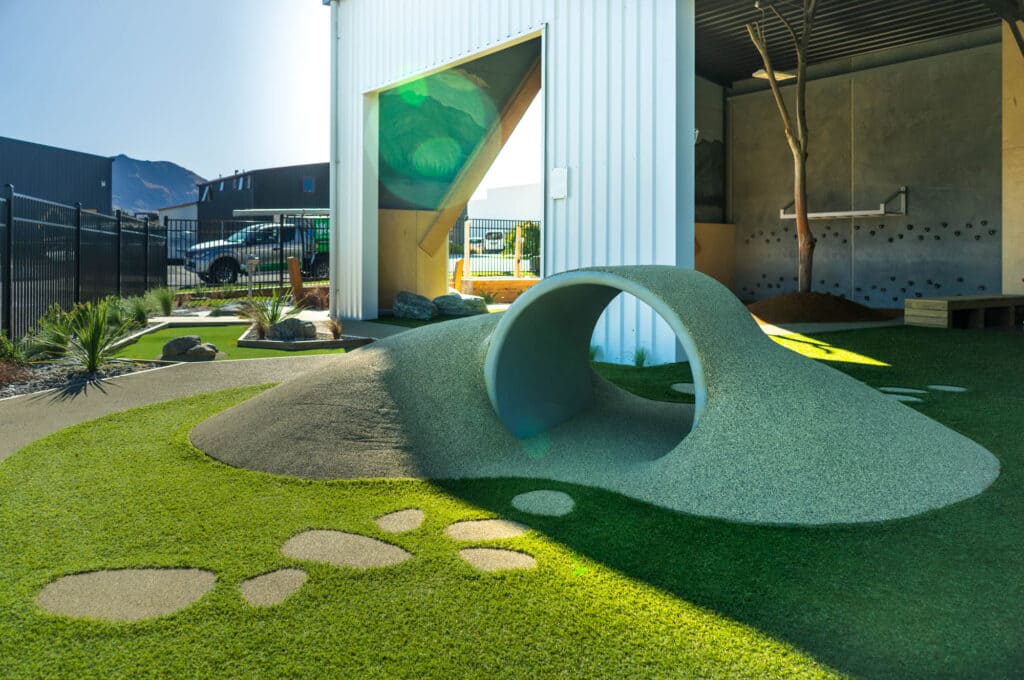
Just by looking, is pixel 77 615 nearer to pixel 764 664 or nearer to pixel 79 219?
pixel 764 664

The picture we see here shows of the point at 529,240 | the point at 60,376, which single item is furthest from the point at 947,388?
the point at 529,240

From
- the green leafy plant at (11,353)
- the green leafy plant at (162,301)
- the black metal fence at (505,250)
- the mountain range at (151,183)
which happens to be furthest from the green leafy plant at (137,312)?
the mountain range at (151,183)

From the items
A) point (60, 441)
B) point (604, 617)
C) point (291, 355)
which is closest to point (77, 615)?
point (604, 617)

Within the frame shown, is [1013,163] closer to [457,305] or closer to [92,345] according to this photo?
[457,305]

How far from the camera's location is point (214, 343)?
372 inches

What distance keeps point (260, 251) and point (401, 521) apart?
18218 millimetres

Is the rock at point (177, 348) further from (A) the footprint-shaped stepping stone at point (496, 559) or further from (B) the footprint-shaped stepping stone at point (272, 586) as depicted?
(A) the footprint-shaped stepping stone at point (496, 559)

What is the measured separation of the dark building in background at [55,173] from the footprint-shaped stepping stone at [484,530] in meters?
25.8

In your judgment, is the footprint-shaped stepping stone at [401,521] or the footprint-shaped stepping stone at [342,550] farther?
the footprint-shaped stepping stone at [401,521]

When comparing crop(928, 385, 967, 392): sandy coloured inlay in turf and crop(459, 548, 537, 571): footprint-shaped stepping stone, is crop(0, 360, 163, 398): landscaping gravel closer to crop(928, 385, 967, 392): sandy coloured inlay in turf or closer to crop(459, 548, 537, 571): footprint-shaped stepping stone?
crop(459, 548, 537, 571): footprint-shaped stepping stone

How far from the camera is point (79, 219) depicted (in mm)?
10711

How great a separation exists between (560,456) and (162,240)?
586 inches

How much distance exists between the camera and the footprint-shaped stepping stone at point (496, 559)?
8.39ft

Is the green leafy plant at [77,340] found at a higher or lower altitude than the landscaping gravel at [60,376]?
higher
